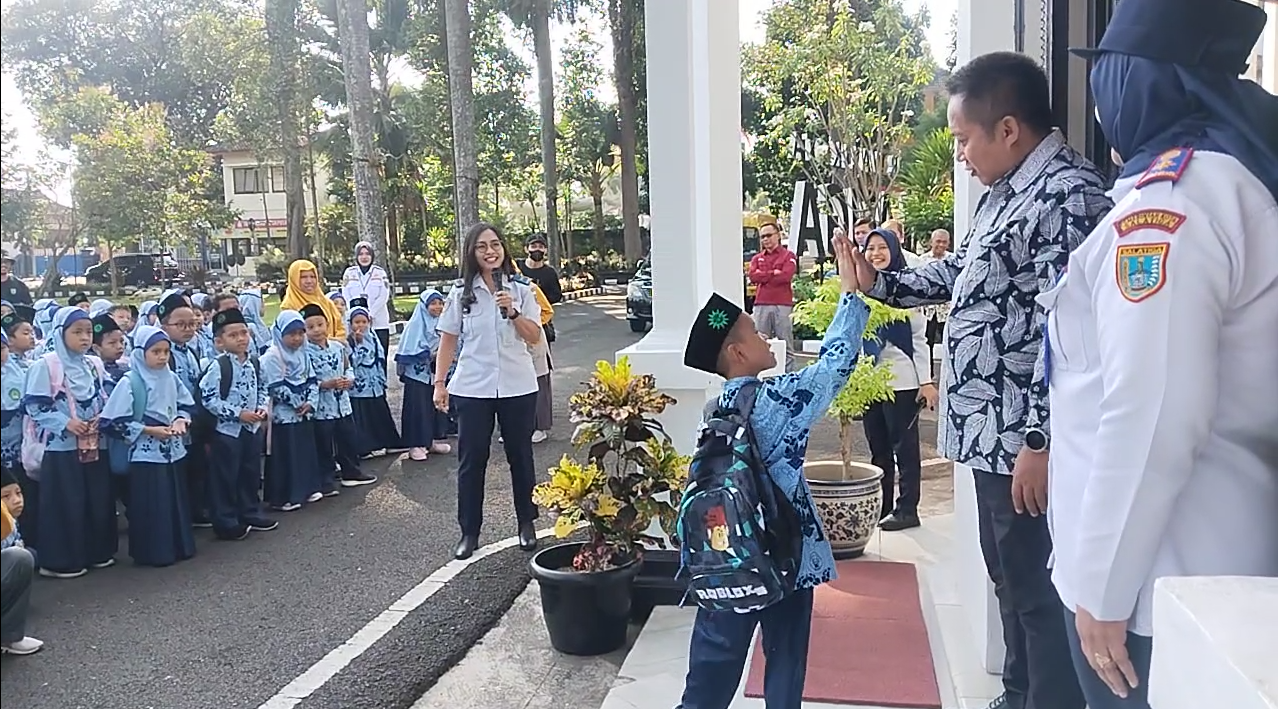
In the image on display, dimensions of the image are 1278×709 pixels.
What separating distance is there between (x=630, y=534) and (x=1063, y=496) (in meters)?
2.44

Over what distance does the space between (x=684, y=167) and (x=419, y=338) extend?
403 centimetres

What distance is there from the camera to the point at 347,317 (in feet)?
25.9

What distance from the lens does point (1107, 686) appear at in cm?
152

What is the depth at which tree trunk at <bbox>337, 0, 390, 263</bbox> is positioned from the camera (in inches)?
594

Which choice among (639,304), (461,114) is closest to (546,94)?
(461,114)

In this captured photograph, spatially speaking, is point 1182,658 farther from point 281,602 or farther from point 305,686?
point 281,602

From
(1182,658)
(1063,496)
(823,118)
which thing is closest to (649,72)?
(1063,496)

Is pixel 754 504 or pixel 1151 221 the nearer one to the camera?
pixel 1151 221

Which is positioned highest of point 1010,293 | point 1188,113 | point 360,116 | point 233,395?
point 360,116

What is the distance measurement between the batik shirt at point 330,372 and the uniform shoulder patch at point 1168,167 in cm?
575

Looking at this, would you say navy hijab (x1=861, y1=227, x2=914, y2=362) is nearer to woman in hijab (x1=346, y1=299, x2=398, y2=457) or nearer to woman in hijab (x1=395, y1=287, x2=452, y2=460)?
woman in hijab (x1=395, y1=287, x2=452, y2=460)

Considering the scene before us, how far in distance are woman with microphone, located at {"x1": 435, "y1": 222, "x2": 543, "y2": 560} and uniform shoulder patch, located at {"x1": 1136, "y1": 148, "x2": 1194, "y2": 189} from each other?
374cm

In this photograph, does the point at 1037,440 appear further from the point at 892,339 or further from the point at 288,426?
the point at 288,426

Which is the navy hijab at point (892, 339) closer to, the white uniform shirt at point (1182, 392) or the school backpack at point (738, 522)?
the school backpack at point (738, 522)
